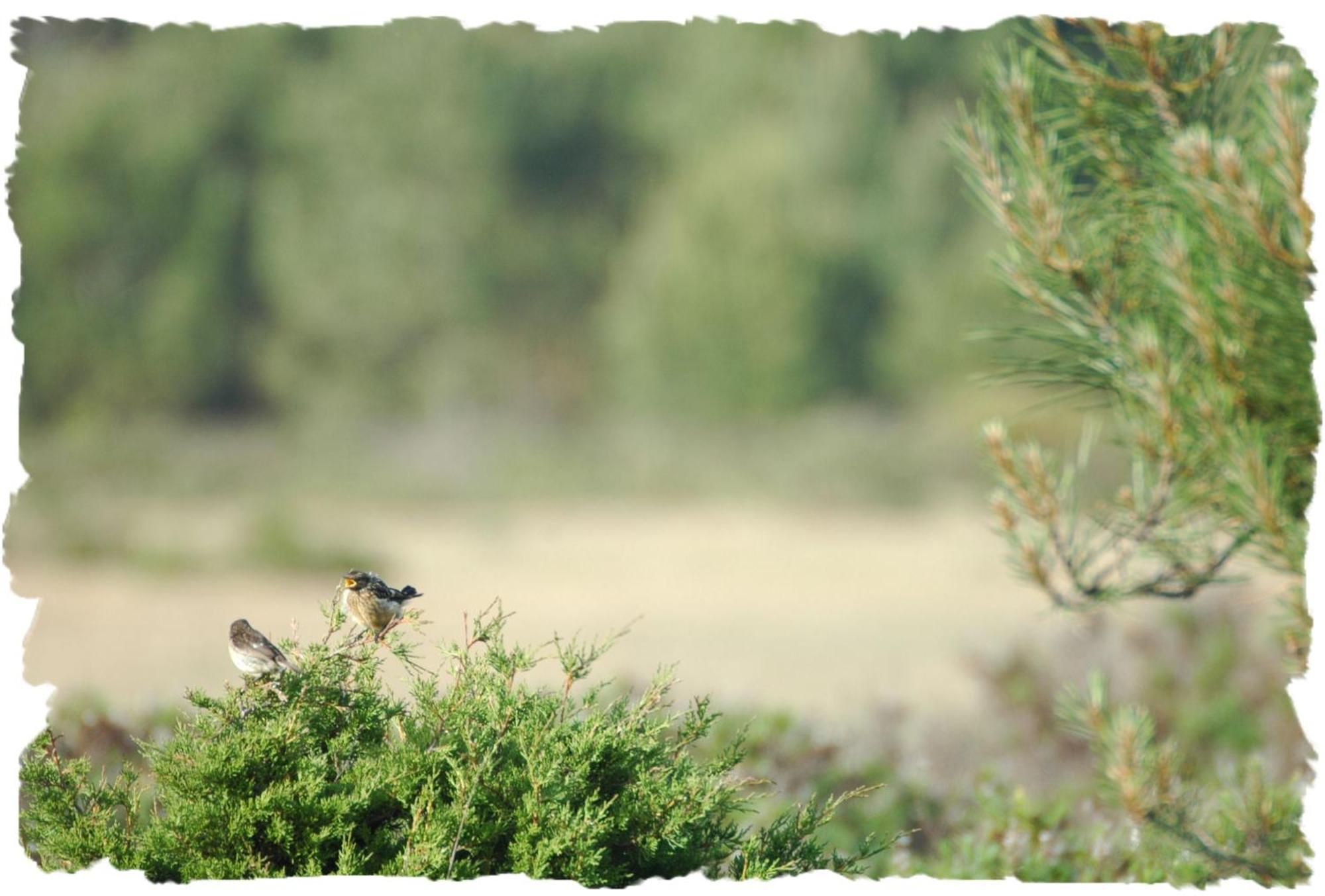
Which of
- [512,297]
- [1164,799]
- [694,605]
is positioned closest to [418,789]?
[1164,799]

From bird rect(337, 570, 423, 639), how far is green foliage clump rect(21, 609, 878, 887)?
0.03m

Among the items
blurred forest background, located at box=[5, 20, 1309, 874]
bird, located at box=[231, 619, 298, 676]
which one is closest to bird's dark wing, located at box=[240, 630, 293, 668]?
bird, located at box=[231, 619, 298, 676]

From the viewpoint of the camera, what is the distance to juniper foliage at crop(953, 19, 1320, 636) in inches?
60.0

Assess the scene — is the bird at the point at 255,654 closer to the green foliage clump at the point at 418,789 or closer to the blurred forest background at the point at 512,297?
the green foliage clump at the point at 418,789

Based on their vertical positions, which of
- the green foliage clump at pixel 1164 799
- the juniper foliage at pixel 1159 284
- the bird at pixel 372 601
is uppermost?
the juniper foliage at pixel 1159 284

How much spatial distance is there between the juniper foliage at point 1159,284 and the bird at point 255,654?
1027mm

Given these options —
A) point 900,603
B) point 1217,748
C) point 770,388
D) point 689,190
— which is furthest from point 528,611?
point 689,190

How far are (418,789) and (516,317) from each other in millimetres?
19168

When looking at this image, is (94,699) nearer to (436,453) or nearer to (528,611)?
(528,611)

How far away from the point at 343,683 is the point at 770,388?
1573 cm

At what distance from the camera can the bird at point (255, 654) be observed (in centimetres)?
162

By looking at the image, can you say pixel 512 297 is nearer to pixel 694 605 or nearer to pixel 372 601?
pixel 694 605

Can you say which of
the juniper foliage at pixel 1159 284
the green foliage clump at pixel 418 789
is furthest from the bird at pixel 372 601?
the juniper foliage at pixel 1159 284

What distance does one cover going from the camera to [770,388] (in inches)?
679
